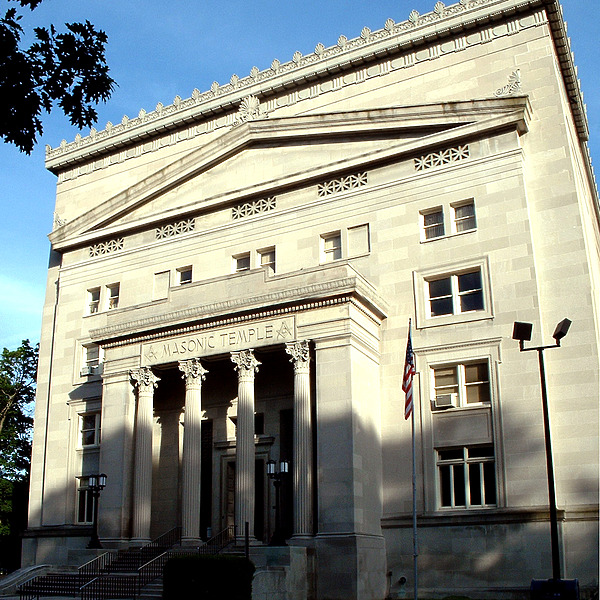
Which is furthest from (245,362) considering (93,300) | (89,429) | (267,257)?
(93,300)

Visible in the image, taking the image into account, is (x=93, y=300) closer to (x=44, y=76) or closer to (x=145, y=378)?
(x=145, y=378)

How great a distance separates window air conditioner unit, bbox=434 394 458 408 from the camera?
2920 centimetres

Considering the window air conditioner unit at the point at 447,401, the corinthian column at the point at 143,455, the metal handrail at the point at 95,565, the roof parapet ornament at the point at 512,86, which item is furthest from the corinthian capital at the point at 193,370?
the roof parapet ornament at the point at 512,86

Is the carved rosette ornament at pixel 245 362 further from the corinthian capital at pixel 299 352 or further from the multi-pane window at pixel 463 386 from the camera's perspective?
the multi-pane window at pixel 463 386

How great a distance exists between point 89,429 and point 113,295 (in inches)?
262

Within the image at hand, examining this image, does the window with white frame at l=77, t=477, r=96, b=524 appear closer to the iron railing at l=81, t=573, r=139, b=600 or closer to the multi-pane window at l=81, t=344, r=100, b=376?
the multi-pane window at l=81, t=344, r=100, b=376

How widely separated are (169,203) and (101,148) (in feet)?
24.7

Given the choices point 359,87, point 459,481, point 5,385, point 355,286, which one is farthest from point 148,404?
point 5,385

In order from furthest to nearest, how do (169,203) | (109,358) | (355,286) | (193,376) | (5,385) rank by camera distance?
(5,385), (169,203), (109,358), (193,376), (355,286)

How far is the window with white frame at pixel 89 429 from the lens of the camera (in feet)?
124

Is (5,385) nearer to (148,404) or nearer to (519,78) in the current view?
(148,404)

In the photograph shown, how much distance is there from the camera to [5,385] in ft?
187

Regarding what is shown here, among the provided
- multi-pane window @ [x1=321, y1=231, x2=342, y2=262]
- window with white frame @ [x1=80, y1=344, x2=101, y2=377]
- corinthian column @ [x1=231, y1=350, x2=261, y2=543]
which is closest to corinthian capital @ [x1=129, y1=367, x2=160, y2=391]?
corinthian column @ [x1=231, y1=350, x2=261, y2=543]

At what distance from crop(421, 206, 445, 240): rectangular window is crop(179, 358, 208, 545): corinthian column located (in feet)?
33.8
